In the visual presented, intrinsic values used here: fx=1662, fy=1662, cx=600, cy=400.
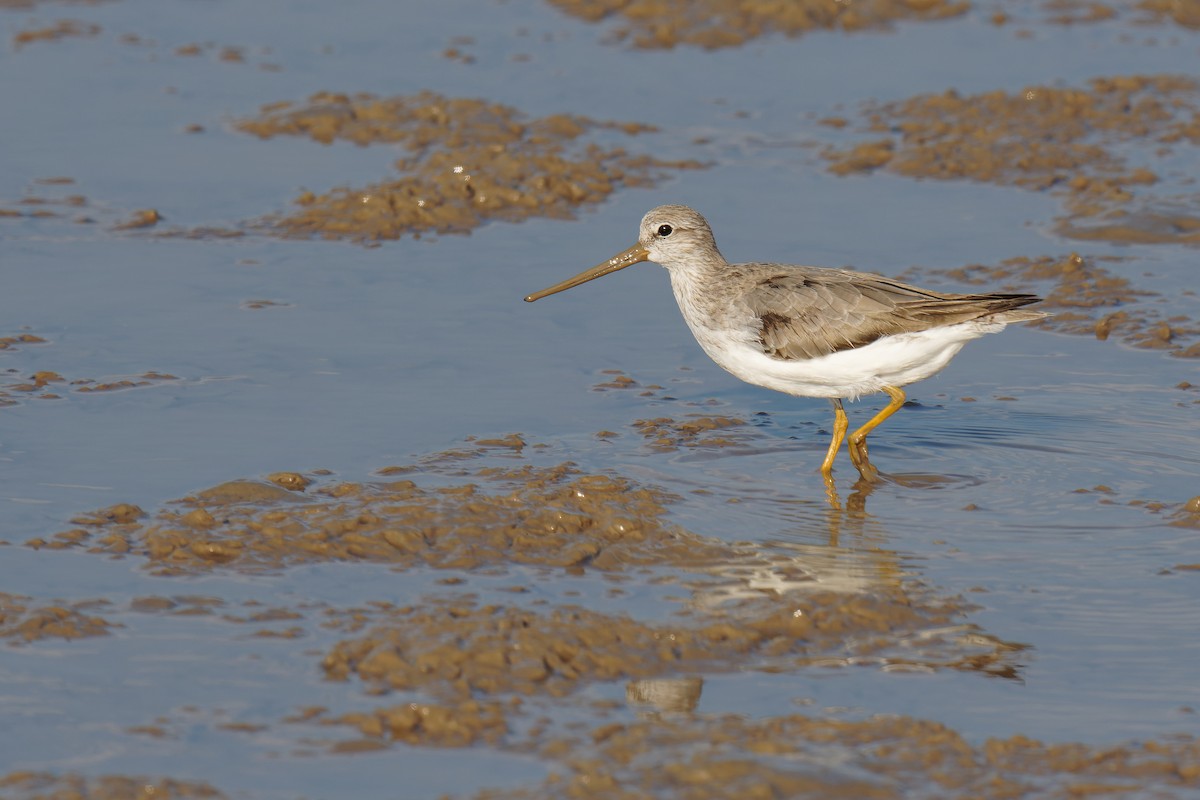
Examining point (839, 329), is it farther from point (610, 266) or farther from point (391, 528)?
point (391, 528)

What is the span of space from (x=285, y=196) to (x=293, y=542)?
19.7 feet

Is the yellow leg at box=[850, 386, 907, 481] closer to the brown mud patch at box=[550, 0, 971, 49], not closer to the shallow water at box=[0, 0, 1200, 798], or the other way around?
the shallow water at box=[0, 0, 1200, 798]

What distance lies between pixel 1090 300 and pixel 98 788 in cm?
838

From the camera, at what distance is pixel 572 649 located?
7.41 metres

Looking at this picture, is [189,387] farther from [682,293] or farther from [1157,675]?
[1157,675]

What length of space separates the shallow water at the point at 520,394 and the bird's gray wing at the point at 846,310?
81 cm

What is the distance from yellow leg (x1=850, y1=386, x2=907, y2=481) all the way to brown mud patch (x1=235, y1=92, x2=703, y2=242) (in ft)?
14.6

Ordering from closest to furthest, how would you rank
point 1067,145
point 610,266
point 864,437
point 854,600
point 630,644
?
point 630,644 → point 854,600 → point 864,437 → point 610,266 → point 1067,145

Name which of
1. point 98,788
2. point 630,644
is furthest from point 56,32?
point 98,788

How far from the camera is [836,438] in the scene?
9.98 m

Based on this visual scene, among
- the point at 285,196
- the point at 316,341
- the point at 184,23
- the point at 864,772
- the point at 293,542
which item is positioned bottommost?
the point at 864,772

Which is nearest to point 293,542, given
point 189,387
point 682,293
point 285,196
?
point 189,387

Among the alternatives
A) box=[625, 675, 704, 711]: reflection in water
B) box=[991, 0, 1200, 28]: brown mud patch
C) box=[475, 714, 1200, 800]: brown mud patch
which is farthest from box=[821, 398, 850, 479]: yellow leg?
box=[991, 0, 1200, 28]: brown mud patch

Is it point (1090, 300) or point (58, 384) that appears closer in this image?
point (58, 384)
